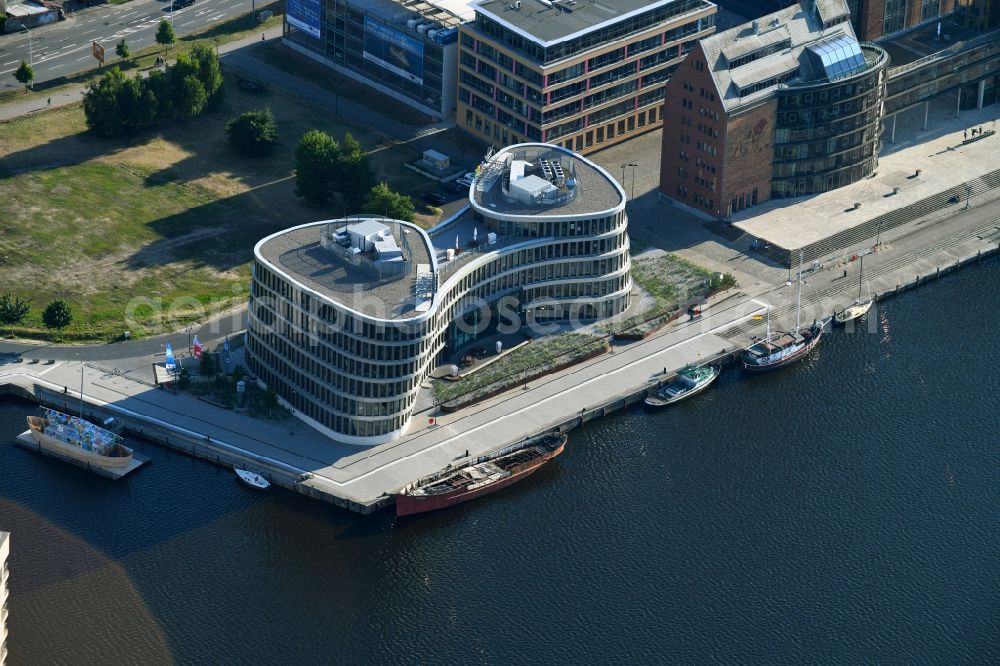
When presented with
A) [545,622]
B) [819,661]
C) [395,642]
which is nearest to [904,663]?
[819,661]

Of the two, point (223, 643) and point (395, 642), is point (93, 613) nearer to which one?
point (223, 643)

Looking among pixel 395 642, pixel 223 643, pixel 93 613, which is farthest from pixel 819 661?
pixel 93 613

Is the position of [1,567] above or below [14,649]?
above

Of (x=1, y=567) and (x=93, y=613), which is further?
(x=93, y=613)

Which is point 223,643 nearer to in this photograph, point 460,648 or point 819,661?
point 460,648

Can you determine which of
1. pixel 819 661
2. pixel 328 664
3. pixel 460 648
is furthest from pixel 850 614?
pixel 328 664

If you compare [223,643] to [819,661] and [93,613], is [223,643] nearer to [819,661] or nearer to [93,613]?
[93,613]

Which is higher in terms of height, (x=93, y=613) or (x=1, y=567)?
(x=1, y=567)
